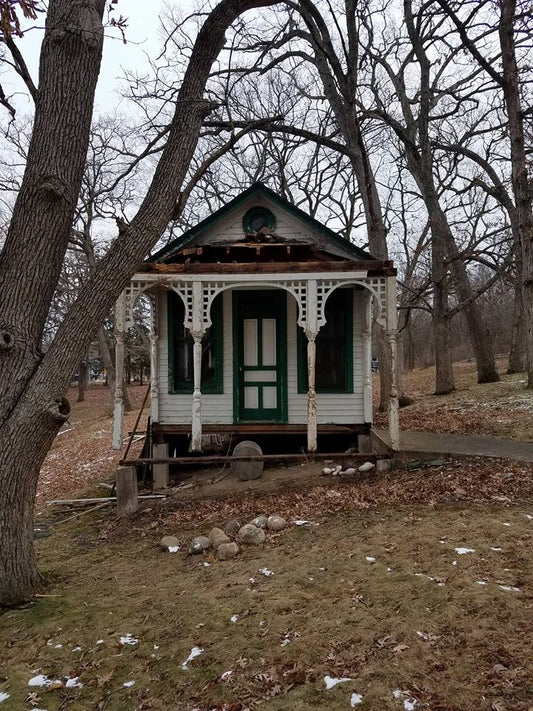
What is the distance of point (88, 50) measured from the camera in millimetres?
4230

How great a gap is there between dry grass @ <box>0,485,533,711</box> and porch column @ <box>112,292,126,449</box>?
3.20 metres

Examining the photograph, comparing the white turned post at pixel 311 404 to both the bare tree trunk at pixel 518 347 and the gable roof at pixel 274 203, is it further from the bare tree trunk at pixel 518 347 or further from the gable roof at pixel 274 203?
the bare tree trunk at pixel 518 347

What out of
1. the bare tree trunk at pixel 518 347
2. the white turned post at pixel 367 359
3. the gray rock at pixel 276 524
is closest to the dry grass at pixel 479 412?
the white turned post at pixel 367 359

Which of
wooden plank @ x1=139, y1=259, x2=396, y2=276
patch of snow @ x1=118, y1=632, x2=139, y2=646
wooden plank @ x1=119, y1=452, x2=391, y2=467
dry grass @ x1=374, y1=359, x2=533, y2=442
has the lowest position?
patch of snow @ x1=118, y1=632, x2=139, y2=646

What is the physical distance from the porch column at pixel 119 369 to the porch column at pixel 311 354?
3.22 m

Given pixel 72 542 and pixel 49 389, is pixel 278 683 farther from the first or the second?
pixel 72 542

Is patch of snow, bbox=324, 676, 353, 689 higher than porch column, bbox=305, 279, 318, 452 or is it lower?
lower

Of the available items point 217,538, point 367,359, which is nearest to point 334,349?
point 367,359

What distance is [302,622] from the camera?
3.48 metres

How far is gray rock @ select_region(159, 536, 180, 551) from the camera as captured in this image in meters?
5.42

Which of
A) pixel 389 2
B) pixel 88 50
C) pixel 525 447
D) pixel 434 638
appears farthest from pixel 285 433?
pixel 389 2

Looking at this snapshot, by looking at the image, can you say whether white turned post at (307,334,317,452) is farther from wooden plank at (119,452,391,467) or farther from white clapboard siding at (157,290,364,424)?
white clapboard siding at (157,290,364,424)

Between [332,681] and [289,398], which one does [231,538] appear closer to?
[332,681]

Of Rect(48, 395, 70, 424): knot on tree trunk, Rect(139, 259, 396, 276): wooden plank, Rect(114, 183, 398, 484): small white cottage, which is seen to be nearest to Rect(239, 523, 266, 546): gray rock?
Rect(48, 395, 70, 424): knot on tree trunk
